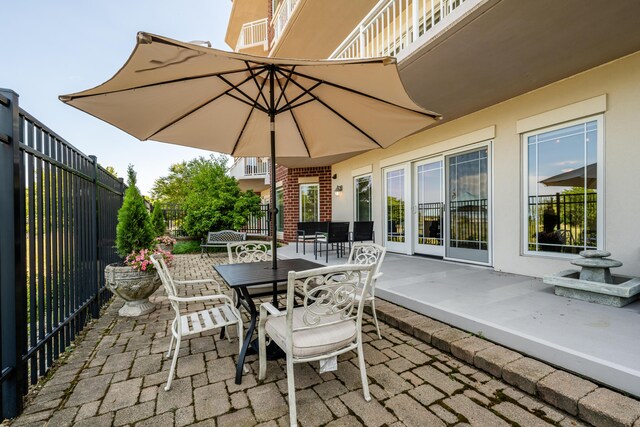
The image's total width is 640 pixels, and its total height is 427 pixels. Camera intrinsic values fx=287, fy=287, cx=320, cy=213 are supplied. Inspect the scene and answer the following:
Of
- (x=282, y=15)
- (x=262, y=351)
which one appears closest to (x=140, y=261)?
(x=262, y=351)

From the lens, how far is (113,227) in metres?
4.33

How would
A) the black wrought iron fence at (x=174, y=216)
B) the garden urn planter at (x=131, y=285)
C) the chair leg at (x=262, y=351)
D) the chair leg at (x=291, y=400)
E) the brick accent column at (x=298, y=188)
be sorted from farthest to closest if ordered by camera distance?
the black wrought iron fence at (x=174, y=216) < the brick accent column at (x=298, y=188) < the garden urn planter at (x=131, y=285) < the chair leg at (x=262, y=351) < the chair leg at (x=291, y=400)

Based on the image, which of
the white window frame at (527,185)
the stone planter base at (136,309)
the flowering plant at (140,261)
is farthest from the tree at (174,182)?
the white window frame at (527,185)

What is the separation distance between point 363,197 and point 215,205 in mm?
4795

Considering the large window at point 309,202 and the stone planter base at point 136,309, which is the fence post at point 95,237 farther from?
the large window at point 309,202

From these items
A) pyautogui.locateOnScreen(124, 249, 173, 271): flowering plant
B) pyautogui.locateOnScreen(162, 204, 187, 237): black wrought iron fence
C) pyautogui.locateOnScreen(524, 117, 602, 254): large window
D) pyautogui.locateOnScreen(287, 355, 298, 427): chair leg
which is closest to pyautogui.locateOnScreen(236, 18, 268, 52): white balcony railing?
pyautogui.locateOnScreen(162, 204, 187, 237): black wrought iron fence

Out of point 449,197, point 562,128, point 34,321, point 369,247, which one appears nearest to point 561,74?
point 562,128

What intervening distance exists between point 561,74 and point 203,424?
4911mm

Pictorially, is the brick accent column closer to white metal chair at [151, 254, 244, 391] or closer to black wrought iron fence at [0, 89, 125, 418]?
black wrought iron fence at [0, 89, 125, 418]

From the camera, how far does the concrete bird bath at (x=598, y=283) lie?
266cm

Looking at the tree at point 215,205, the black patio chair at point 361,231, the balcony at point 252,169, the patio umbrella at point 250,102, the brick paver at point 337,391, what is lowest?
the brick paver at point 337,391

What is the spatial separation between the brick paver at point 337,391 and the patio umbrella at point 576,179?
267 cm

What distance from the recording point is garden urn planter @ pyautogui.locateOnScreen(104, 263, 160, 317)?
325 centimetres

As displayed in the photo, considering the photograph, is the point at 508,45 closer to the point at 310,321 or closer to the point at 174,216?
the point at 310,321
